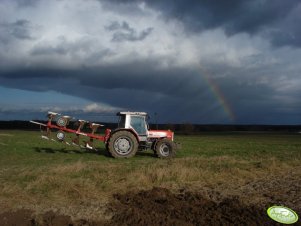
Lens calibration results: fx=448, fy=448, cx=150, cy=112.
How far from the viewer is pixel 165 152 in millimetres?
19594

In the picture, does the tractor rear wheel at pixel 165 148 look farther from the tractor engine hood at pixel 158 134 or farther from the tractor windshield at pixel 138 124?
the tractor windshield at pixel 138 124

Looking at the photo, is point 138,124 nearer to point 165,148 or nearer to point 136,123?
point 136,123

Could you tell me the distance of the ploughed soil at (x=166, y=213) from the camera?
25.3 feet

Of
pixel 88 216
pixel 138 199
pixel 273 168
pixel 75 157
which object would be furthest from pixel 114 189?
pixel 75 157

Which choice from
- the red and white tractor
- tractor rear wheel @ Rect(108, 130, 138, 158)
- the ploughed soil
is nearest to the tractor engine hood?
the red and white tractor

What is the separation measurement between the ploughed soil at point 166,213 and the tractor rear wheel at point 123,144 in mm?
9547

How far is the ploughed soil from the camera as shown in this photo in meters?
7.70

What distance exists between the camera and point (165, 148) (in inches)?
771

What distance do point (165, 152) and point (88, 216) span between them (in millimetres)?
11532

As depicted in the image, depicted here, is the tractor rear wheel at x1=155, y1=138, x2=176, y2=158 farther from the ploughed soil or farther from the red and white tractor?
the ploughed soil

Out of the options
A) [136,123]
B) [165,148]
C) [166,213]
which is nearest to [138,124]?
[136,123]

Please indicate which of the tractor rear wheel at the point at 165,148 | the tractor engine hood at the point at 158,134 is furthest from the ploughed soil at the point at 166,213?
the tractor engine hood at the point at 158,134

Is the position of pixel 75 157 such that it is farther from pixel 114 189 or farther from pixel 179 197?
pixel 179 197

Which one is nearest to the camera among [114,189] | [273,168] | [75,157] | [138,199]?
[138,199]
